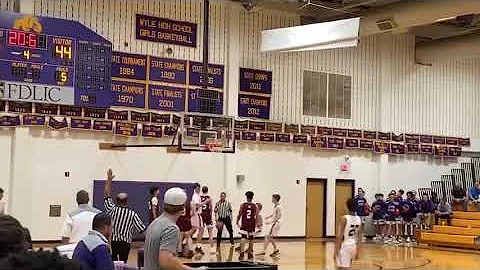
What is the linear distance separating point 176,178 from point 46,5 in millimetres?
6645

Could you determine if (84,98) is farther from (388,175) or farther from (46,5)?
(388,175)

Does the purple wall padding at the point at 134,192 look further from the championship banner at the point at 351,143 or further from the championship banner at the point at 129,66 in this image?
the championship banner at the point at 351,143

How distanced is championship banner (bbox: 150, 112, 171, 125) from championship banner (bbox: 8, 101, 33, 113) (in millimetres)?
3936

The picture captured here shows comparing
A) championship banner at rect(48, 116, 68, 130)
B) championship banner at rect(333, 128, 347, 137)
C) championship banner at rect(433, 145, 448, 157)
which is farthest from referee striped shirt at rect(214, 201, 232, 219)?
championship banner at rect(433, 145, 448, 157)

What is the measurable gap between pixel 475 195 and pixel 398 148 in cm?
342

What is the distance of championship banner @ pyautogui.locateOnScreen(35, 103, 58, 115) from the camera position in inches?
782

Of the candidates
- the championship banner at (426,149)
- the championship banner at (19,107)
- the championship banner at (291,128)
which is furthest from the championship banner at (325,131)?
the championship banner at (19,107)

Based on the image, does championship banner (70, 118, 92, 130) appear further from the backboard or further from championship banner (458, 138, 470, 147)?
championship banner (458, 138, 470, 147)

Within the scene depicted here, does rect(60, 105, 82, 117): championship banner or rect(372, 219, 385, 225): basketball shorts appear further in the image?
rect(372, 219, 385, 225): basketball shorts

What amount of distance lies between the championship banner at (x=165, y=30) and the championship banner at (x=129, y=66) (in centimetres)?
71

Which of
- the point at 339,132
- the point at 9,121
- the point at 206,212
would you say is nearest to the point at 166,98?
the point at 206,212

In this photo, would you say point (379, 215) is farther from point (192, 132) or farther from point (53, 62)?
point (53, 62)

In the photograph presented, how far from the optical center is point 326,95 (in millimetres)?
26281

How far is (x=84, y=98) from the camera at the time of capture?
2056 cm
